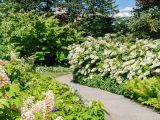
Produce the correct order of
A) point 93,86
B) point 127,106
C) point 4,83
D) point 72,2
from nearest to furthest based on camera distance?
point 4,83 → point 127,106 → point 93,86 → point 72,2

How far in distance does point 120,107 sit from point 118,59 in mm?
3889

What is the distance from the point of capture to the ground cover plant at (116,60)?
14695mm

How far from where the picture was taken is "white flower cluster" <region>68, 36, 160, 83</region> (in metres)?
14.7

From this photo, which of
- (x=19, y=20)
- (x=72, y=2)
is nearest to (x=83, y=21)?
(x=72, y=2)

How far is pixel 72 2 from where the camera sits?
1325 inches

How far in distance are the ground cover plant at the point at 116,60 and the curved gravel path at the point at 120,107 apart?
0.76 metres

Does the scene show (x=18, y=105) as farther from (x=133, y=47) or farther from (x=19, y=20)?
(x=19, y=20)

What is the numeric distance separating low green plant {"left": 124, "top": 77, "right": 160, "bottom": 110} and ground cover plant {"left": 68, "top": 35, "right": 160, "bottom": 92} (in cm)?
71

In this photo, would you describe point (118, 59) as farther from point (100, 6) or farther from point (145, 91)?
point (100, 6)

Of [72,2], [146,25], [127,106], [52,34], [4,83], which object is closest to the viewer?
[4,83]

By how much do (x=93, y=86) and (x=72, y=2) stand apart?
17437 millimetres

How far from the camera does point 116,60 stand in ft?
53.1

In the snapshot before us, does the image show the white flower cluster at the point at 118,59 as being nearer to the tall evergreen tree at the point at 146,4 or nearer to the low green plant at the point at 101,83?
the low green plant at the point at 101,83

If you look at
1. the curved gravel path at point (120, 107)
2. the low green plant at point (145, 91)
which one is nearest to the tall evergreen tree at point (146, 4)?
the curved gravel path at point (120, 107)
